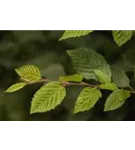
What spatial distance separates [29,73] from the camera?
2.86 feet

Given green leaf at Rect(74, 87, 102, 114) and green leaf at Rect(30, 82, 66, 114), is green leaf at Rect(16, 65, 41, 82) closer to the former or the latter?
green leaf at Rect(30, 82, 66, 114)

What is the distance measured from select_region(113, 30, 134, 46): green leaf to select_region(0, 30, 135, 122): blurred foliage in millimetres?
18

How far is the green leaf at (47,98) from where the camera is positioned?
2.82 ft

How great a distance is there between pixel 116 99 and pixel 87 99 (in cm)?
9

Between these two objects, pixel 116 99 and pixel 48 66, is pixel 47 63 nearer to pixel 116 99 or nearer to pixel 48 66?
pixel 48 66

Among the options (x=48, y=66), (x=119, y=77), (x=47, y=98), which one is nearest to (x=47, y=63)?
(x=48, y=66)

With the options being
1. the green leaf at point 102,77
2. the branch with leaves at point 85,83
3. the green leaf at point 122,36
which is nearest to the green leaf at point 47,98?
the branch with leaves at point 85,83

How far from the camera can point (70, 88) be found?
0.88 metres

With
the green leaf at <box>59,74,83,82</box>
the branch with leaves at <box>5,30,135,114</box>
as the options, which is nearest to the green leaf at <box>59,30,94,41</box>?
the branch with leaves at <box>5,30,135,114</box>

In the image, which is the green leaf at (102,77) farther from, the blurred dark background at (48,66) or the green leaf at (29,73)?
the green leaf at (29,73)

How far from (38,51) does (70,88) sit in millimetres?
158

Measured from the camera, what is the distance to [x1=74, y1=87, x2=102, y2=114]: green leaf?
873 millimetres
